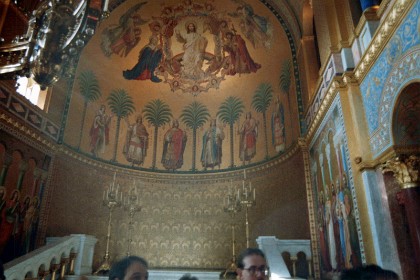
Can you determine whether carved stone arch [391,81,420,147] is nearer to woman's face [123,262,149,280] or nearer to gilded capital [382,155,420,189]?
gilded capital [382,155,420,189]

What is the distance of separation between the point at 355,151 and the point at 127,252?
336 inches

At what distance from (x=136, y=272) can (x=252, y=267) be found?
1.01m

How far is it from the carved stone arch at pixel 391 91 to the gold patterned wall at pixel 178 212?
4621mm

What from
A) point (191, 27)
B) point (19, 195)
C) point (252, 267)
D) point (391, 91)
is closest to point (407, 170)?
point (391, 91)

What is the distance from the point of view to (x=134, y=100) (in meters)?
13.7

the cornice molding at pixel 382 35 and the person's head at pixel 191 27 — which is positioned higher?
the person's head at pixel 191 27

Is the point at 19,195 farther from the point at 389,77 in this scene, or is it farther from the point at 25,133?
the point at 389,77

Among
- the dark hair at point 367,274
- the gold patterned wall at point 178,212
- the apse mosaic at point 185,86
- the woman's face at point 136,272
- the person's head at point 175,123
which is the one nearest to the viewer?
the dark hair at point 367,274

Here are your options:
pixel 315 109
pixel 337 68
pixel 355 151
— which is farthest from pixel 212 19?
pixel 355 151

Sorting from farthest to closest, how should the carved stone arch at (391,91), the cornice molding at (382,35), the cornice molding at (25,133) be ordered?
1. the cornice molding at (25,133)
2. the cornice molding at (382,35)
3. the carved stone arch at (391,91)

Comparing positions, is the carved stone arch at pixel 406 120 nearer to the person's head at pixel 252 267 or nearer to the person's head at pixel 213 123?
the person's head at pixel 252 267

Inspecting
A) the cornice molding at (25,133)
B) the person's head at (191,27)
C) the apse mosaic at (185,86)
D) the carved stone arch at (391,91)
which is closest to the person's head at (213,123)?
the apse mosaic at (185,86)

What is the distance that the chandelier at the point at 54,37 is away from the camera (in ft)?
14.3

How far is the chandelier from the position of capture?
437 centimetres
